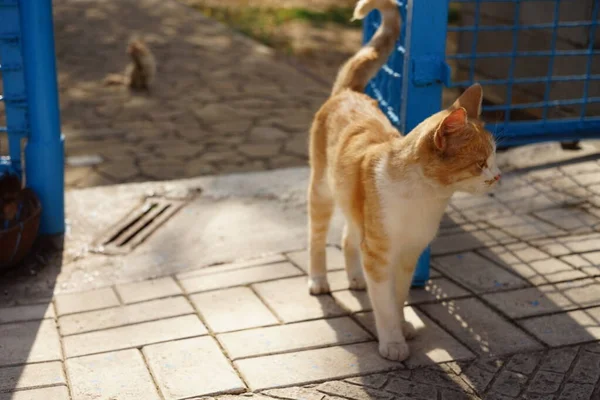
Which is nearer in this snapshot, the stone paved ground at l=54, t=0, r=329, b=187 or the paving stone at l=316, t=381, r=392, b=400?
the paving stone at l=316, t=381, r=392, b=400

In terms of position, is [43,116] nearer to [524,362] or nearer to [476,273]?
[476,273]

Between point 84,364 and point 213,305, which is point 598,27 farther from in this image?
point 84,364

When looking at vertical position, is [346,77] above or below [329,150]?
above

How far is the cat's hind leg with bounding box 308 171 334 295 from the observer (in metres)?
3.68

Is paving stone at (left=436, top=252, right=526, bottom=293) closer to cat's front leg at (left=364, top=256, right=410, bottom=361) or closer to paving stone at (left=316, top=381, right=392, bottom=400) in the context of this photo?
cat's front leg at (left=364, top=256, right=410, bottom=361)

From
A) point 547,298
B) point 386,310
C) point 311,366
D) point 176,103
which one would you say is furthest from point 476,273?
point 176,103

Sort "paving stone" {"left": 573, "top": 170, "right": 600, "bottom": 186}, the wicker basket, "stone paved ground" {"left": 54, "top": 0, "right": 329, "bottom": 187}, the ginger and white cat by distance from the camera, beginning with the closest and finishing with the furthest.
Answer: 1. the ginger and white cat
2. the wicker basket
3. "paving stone" {"left": 573, "top": 170, "right": 600, "bottom": 186}
4. "stone paved ground" {"left": 54, "top": 0, "right": 329, "bottom": 187}

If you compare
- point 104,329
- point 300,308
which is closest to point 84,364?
point 104,329

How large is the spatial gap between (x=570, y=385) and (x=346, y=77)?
1689 mm

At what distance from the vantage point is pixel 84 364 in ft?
10.6

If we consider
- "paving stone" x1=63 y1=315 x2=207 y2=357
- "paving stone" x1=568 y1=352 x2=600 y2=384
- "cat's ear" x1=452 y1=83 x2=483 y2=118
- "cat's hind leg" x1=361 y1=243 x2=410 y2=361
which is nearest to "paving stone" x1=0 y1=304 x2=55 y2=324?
→ "paving stone" x1=63 y1=315 x2=207 y2=357

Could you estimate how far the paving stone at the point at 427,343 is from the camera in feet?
10.6

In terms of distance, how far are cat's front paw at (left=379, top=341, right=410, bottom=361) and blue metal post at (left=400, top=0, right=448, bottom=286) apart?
0.98 meters

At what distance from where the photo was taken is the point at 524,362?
3193mm
